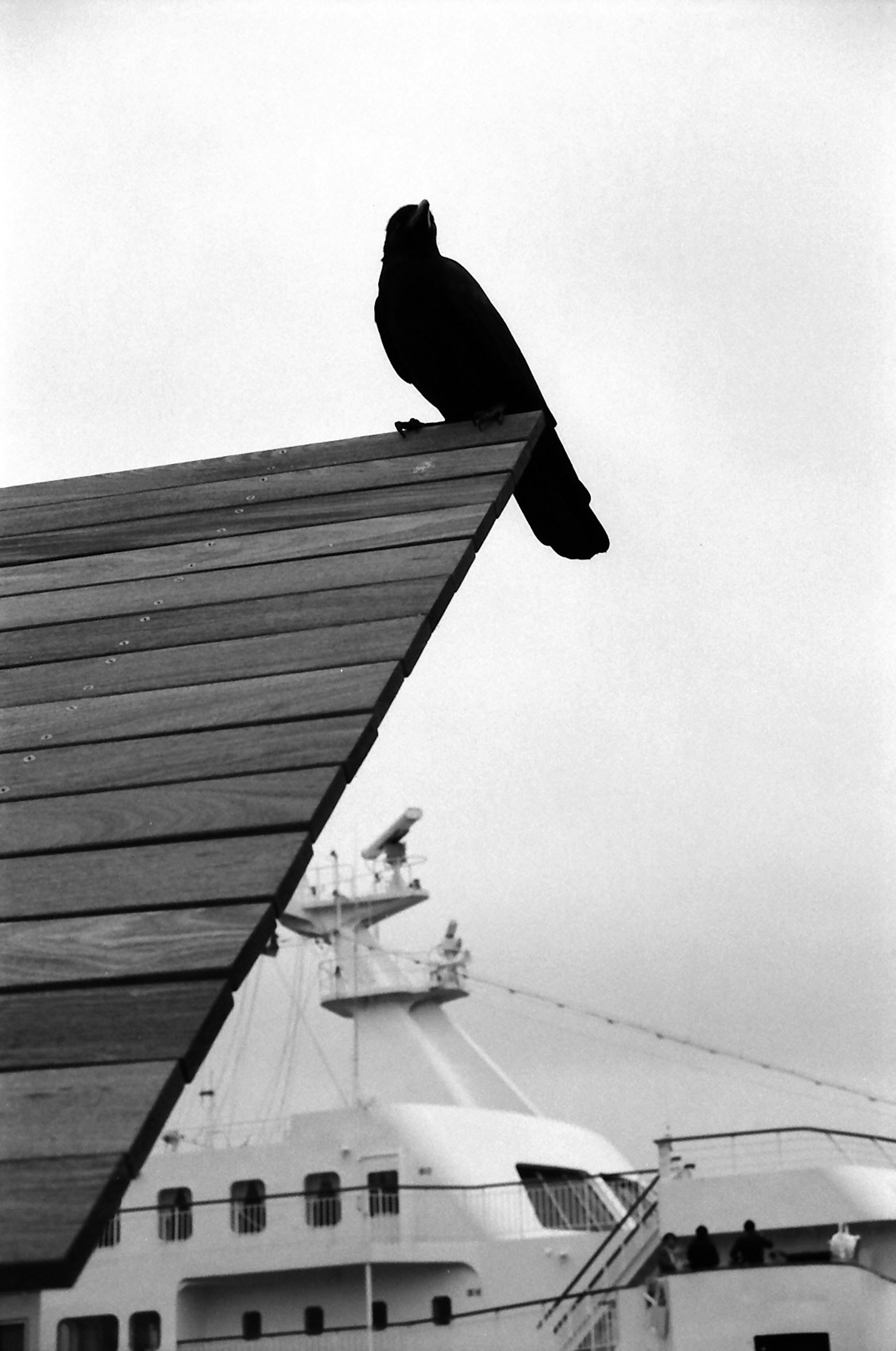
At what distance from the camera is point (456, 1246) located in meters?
15.9

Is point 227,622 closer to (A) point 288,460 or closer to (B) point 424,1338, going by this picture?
(A) point 288,460

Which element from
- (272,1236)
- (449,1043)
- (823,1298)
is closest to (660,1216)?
(823,1298)

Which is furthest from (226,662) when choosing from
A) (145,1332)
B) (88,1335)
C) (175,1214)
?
(88,1335)

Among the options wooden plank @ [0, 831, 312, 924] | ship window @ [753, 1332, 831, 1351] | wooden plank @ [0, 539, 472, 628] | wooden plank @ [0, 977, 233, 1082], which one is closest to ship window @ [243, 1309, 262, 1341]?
ship window @ [753, 1332, 831, 1351]

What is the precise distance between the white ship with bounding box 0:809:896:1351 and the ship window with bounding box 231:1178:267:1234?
0.08ft

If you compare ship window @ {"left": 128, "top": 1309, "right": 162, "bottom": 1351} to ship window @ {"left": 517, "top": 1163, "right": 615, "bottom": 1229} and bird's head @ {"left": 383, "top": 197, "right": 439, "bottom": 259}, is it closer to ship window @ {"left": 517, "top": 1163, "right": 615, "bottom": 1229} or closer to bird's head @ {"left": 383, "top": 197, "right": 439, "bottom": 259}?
ship window @ {"left": 517, "top": 1163, "right": 615, "bottom": 1229}

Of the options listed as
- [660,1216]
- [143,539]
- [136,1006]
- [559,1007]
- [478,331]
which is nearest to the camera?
[136,1006]

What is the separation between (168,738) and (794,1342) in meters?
13.2

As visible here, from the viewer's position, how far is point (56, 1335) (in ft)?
55.9

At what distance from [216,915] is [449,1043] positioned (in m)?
18.8

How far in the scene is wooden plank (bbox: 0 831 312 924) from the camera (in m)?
1.60

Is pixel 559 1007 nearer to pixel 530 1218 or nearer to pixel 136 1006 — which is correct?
pixel 530 1218

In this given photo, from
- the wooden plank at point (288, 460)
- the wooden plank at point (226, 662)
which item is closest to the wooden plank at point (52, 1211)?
the wooden plank at point (226, 662)

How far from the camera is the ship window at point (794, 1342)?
530 inches
